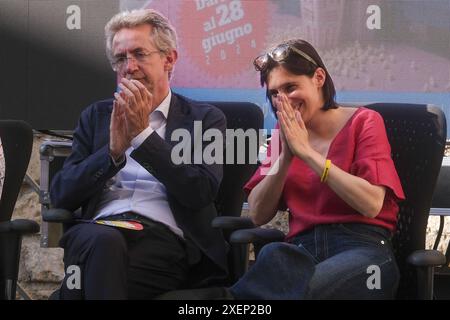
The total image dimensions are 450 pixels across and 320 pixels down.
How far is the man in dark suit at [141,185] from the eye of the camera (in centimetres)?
252

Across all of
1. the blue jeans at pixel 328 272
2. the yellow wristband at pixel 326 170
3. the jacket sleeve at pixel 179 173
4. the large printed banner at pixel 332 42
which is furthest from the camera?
the large printed banner at pixel 332 42

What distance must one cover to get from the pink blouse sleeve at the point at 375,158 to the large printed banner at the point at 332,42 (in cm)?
118

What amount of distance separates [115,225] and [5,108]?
1.67 meters

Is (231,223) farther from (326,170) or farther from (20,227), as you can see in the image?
(20,227)

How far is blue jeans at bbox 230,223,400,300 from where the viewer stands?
2.33 meters

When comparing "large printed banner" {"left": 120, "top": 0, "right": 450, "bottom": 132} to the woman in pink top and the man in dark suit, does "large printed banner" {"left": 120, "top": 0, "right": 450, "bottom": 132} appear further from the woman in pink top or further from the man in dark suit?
the woman in pink top

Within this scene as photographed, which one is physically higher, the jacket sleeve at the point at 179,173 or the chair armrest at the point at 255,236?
the jacket sleeve at the point at 179,173

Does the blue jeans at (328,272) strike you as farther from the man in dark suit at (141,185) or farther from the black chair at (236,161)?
the black chair at (236,161)

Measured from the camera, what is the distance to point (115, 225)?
2572 millimetres

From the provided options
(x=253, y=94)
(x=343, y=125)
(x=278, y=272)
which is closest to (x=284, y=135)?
(x=343, y=125)

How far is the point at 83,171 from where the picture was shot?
2.71 meters

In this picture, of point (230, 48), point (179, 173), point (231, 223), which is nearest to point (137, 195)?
point (179, 173)

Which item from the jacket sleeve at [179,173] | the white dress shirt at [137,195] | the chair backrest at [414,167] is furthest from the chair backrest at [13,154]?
the chair backrest at [414,167]

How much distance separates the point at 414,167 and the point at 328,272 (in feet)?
1.98
